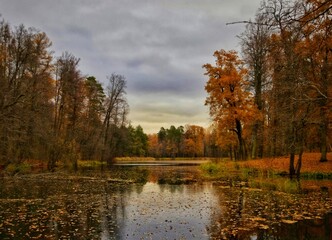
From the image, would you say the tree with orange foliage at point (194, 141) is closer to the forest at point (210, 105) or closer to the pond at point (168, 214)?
the forest at point (210, 105)

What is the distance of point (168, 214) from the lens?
13.1 m

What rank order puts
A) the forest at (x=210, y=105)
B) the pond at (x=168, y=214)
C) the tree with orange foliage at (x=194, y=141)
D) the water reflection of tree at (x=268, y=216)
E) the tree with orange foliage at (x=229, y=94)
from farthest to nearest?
1. the tree with orange foliage at (x=194, y=141)
2. the tree with orange foliage at (x=229, y=94)
3. the forest at (x=210, y=105)
4. the pond at (x=168, y=214)
5. the water reflection of tree at (x=268, y=216)

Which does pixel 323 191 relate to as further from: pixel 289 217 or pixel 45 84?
pixel 45 84

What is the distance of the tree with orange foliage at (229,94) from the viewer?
37344mm

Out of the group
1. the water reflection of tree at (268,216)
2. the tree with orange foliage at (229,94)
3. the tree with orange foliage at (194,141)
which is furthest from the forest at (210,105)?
the tree with orange foliage at (194,141)

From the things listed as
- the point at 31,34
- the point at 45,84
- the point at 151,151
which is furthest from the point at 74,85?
the point at 151,151

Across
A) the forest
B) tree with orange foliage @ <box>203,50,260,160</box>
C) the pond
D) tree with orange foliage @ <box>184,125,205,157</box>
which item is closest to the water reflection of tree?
the pond

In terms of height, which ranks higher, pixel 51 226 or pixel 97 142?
pixel 97 142

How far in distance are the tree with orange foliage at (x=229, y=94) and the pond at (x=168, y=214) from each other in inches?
733

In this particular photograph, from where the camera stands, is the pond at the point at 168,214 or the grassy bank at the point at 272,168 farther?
the grassy bank at the point at 272,168

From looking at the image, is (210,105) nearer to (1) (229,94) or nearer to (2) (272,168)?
(1) (229,94)

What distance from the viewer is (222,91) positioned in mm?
38875

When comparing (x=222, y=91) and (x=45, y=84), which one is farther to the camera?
(x=222, y=91)

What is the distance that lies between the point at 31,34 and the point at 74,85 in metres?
9.44
